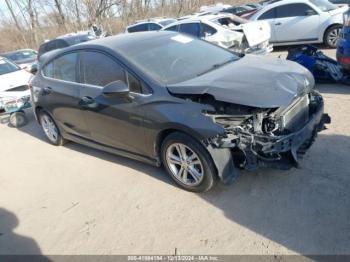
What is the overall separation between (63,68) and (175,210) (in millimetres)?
2964

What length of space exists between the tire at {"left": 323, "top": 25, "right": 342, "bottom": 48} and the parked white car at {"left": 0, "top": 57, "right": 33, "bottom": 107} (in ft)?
27.7

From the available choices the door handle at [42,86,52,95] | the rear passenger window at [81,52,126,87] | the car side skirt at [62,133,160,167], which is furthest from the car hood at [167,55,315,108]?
the door handle at [42,86,52,95]

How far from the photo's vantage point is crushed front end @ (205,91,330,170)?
3.50m

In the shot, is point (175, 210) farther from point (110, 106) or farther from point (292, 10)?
point (292, 10)

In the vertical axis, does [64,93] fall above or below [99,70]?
below

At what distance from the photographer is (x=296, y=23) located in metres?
11.0

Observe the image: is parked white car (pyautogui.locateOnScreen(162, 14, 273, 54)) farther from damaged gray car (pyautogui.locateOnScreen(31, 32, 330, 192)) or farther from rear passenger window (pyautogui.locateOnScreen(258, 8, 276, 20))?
damaged gray car (pyautogui.locateOnScreen(31, 32, 330, 192))

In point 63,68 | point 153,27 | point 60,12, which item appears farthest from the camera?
point 60,12

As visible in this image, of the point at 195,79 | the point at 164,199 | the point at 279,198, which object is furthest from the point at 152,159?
the point at 279,198

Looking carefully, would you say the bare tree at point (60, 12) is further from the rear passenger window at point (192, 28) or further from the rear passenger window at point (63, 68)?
the rear passenger window at point (63, 68)

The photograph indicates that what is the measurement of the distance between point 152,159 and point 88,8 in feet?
97.2

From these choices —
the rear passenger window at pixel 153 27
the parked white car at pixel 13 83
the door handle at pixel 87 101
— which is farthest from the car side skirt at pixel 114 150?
the rear passenger window at pixel 153 27

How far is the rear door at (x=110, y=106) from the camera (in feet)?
13.7

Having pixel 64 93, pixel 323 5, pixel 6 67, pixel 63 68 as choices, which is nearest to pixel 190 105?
pixel 64 93
